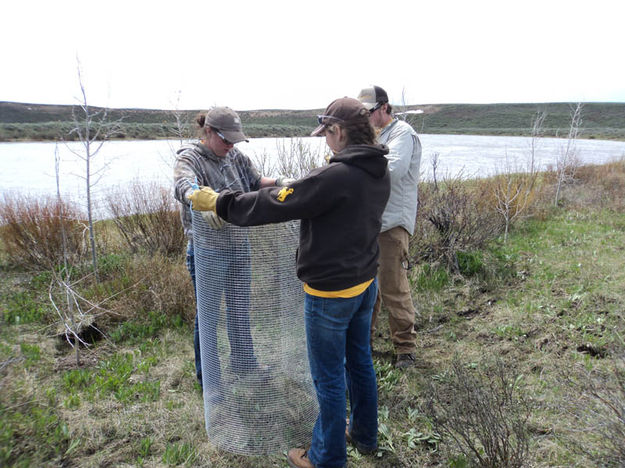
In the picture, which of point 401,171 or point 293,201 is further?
point 401,171

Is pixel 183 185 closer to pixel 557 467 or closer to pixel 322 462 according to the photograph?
pixel 322 462

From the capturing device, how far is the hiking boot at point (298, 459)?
2163 millimetres

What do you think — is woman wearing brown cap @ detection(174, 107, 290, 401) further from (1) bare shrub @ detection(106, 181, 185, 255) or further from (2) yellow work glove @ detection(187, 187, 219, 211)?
(1) bare shrub @ detection(106, 181, 185, 255)

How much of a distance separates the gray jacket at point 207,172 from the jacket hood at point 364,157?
36.2 inches

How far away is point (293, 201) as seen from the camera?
1.72 metres

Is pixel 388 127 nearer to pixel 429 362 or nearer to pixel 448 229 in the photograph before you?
pixel 429 362

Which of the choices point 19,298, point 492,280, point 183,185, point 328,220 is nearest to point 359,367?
point 328,220

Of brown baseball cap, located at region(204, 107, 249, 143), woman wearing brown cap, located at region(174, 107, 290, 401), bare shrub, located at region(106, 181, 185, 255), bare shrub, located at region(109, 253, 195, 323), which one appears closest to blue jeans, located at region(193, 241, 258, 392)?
woman wearing brown cap, located at region(174, 107, 290, 401)

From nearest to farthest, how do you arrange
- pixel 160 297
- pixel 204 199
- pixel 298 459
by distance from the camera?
pixel 204 199 → pixel 298 459 → pixel 160 297

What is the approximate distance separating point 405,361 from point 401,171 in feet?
4.91

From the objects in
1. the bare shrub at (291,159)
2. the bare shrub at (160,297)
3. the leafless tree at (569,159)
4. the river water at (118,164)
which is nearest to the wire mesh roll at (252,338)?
the bare shrub at (160,297)

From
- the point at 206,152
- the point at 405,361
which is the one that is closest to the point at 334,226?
the point at 206,152

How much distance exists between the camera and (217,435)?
2443mm

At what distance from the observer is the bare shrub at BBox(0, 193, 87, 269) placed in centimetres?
563
